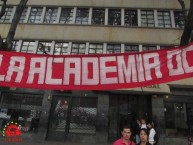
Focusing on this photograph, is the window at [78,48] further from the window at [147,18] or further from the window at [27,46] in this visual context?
the window at [147,18]

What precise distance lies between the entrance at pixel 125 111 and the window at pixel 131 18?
5808 mm

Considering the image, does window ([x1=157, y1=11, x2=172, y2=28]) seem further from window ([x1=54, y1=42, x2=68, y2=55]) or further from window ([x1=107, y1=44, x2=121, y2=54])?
window ([x1=54, y1=42, x2=68, y2=55])

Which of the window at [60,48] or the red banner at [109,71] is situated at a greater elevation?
the window at [60,48]

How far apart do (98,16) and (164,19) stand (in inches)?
206

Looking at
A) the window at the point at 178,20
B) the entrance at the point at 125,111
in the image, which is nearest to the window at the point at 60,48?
the entrance at the point at 125,111

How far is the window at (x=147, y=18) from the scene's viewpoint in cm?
1808

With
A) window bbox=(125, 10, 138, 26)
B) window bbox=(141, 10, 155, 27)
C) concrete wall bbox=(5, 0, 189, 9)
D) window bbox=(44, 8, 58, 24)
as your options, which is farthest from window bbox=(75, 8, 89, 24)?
window bbox=(141, 10, 155, 27)

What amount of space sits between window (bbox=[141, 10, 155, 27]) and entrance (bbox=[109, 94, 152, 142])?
5795mm

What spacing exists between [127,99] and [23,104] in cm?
741

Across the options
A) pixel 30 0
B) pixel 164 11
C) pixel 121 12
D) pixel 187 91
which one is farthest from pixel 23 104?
pixel 164 11

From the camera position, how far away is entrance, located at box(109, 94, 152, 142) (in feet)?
52.4

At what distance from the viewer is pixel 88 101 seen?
53.0 feet

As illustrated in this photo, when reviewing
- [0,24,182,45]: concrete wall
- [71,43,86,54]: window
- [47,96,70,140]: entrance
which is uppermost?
[0,24,182,45]: concrete wall

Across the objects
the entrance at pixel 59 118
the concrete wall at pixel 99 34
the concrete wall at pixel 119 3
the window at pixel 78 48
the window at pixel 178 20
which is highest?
the concrete wall at pixel 119 3
